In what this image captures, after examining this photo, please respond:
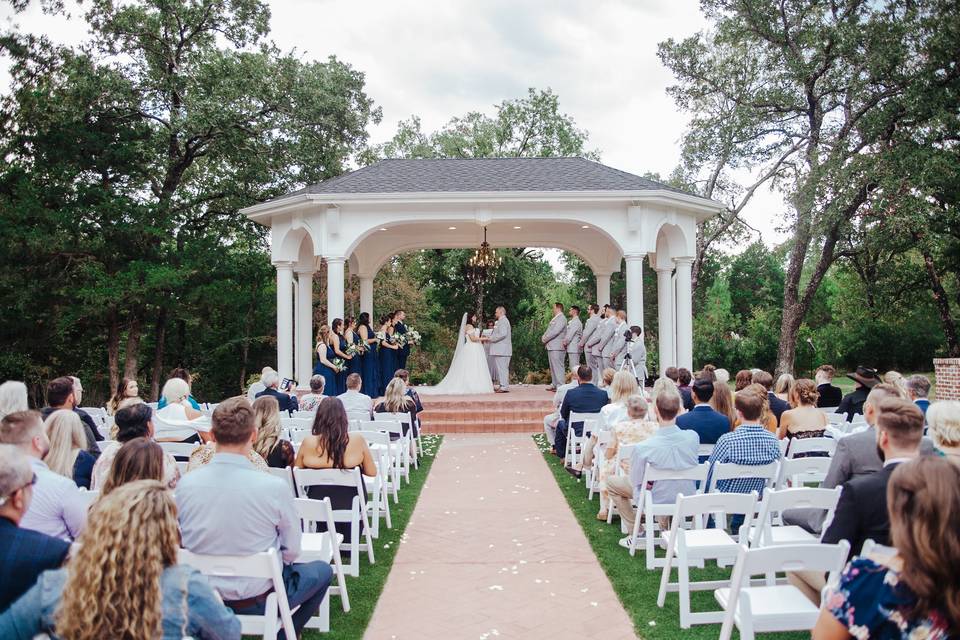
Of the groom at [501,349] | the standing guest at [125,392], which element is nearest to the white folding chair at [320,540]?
the standing guest at [125,392]

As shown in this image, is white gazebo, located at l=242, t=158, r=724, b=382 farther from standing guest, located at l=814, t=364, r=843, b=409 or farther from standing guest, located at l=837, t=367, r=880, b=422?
standing guest, located at l=837, t=367, r=880, b=422

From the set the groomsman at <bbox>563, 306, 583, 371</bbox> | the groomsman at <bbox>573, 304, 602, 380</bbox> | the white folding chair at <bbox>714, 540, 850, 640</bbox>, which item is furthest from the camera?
the groomsman at <bbox>563, 306, 583, 371</bbox>

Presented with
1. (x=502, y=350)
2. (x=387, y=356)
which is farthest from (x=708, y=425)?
(x=502, y=350)

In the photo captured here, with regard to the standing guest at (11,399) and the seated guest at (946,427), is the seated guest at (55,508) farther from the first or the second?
the seated guest at (946,427)

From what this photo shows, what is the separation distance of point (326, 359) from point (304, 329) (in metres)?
5.27

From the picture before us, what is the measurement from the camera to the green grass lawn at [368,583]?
446 cm

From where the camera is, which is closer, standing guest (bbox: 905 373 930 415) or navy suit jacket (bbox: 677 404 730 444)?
navy suit jacket (bbox: 677 404 730 444)

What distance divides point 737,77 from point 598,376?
1163 centimetres

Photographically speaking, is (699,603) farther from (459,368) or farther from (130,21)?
(130,21)

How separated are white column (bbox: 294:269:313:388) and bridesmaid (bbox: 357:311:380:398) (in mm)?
2662

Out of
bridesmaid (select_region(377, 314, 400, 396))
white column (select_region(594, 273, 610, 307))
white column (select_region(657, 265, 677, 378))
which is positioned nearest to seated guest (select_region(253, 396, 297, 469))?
bridesmaid (select_region(377, 314, 400, 396))

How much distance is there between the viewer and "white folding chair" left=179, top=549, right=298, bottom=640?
3283mm

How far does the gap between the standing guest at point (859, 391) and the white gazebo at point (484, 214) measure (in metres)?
7.18

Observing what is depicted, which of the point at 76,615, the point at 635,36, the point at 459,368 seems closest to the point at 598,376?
the point at 459,368
